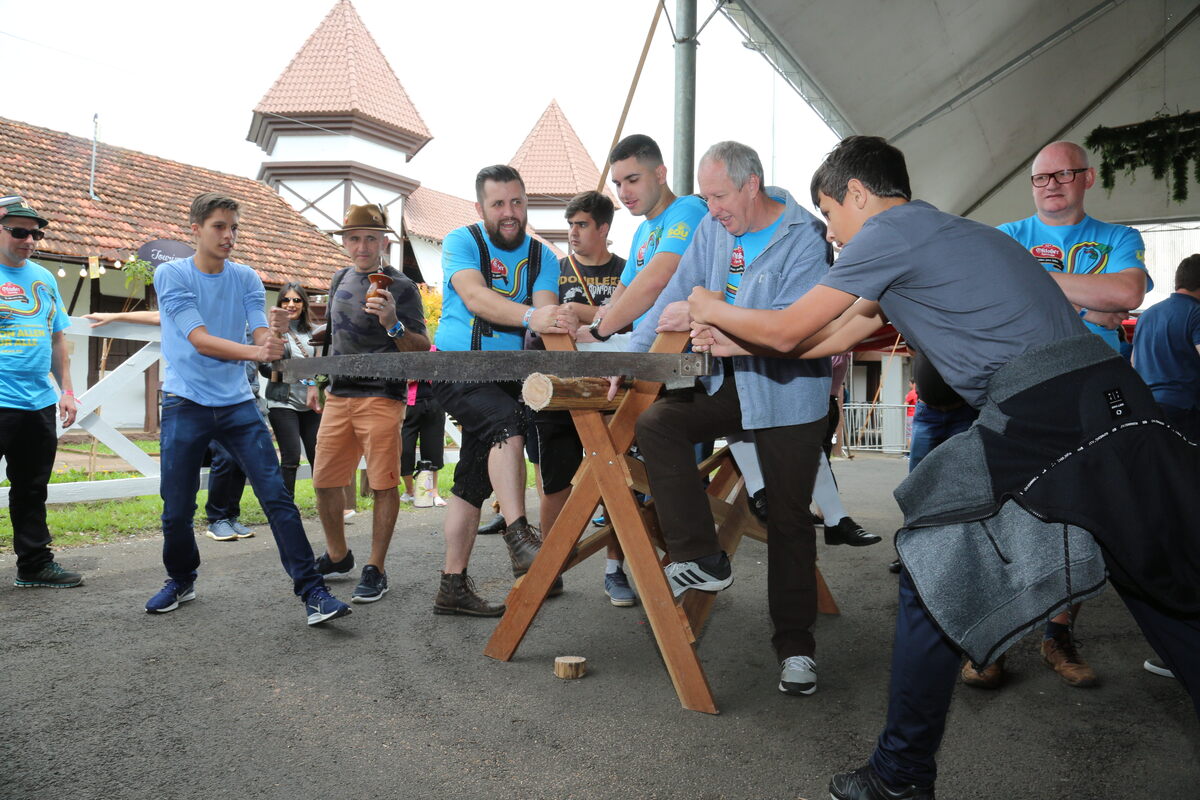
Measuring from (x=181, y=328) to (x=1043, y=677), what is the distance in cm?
402

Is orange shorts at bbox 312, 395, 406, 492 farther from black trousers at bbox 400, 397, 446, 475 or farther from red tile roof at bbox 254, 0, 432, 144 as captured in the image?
red tile roof at bbox 254, 0, 432, 144

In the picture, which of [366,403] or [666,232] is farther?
[366,403]

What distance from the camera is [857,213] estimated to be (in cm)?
250

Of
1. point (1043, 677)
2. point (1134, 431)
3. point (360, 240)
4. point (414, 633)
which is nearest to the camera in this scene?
point (1134, 431)

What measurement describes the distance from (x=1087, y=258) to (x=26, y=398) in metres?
5.39

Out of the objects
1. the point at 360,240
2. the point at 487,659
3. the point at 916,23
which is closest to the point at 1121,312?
the point at 487,659

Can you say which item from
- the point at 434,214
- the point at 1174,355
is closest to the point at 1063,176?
the point at 1174,355

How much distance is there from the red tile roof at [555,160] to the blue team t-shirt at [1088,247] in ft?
121

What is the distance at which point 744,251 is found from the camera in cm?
340

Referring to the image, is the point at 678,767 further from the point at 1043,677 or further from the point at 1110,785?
the point at 1043,677

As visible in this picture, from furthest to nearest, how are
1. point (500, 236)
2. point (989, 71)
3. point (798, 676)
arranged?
point (989, 71), point (500, 236), point (798, 676)

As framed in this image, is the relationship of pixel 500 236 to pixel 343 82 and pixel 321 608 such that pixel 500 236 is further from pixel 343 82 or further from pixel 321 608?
pixel 343 82

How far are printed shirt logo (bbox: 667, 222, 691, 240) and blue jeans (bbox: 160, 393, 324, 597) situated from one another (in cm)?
209

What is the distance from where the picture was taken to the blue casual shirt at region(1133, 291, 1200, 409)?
398cm
